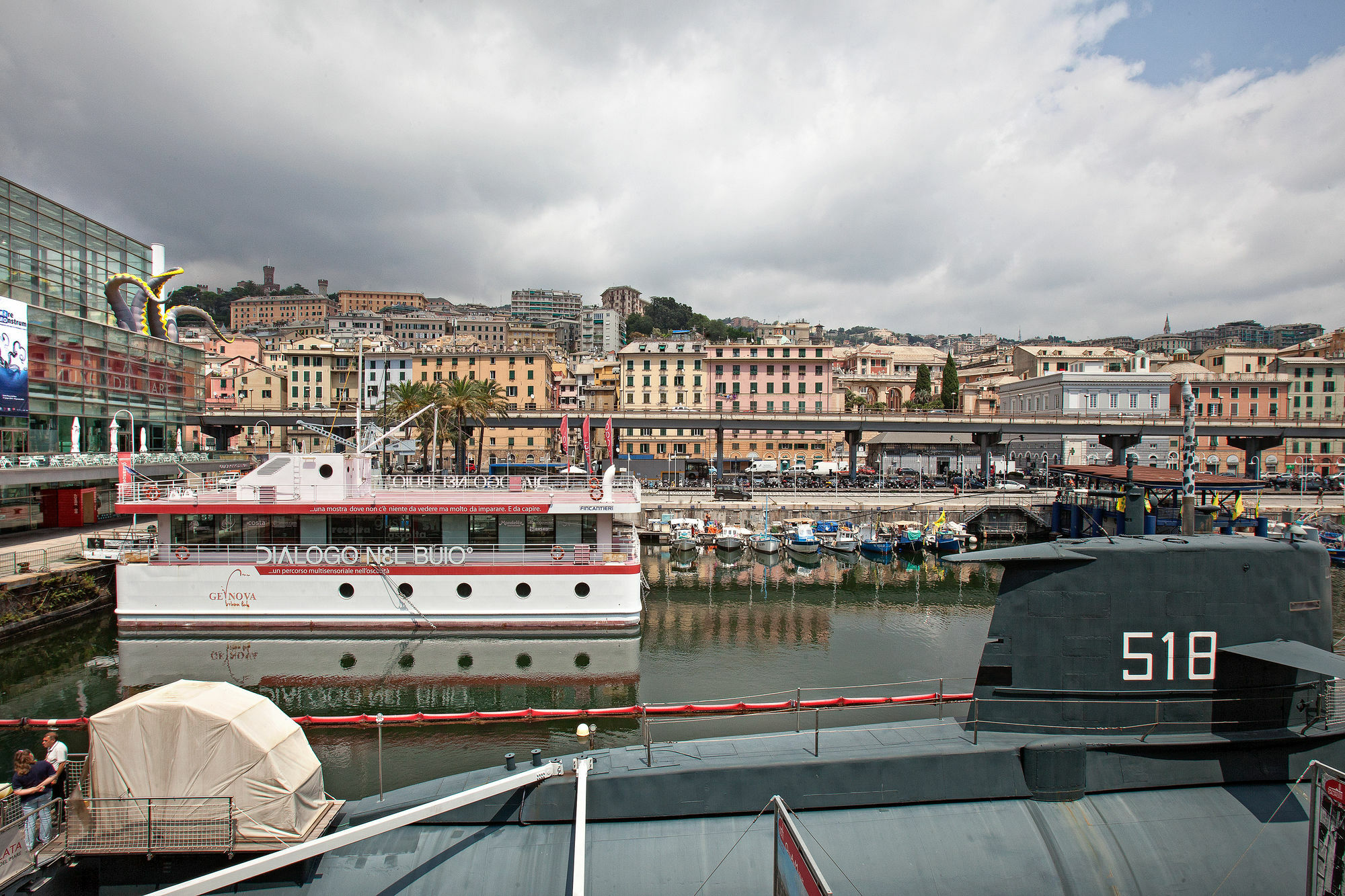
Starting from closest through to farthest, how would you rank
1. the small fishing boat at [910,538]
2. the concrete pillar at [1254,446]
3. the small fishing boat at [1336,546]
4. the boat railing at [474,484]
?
the boat railing at [474,484] → the small fishing boat at [1336,546] → the small fishing boat at [910,538] → the concrete pillar at [1254,446]

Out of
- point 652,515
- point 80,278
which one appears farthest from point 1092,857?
point 80,278

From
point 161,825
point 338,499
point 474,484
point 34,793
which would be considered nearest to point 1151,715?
→ point 161,825

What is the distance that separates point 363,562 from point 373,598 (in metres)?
1.35

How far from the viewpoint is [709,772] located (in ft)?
28.4

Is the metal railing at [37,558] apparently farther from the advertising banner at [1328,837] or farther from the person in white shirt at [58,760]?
the advertising banner at [1328,837]

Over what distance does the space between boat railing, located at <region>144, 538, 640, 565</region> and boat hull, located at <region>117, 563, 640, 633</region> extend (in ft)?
0.81

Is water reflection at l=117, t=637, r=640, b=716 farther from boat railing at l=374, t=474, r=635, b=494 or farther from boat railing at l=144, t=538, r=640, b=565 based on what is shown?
boat railing at l=374, t=474, r=635, b=494

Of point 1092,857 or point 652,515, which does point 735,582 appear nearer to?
point 652,515

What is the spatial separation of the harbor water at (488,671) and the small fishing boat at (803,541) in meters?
11.5

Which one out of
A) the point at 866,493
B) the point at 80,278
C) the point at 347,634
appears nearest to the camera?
the point at 347,634

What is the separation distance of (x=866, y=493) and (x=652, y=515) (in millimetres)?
17694

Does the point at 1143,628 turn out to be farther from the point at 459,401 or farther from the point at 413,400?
the point at 413,400

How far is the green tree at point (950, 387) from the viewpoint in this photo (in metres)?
87.5

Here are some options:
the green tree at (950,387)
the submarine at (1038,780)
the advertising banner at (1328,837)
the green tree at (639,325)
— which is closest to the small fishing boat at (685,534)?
the submarine at (1038,780)
